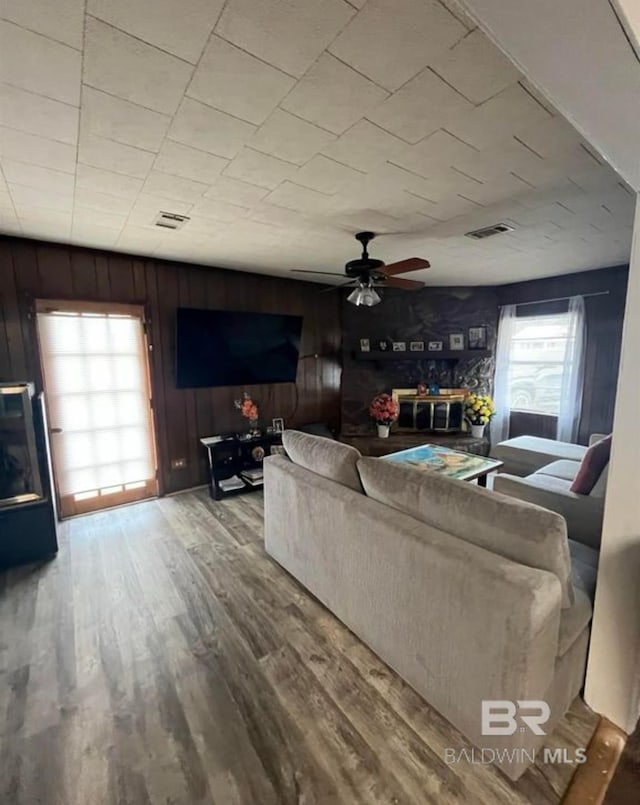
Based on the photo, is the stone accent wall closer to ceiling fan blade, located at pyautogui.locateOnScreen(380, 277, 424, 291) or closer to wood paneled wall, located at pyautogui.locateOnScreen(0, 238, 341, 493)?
wood paneled wall, located at pyautogui.locateOnScreen(0, 238, 341, 493)

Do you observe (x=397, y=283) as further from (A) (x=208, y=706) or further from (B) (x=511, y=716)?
(A) (x=208, y=706)

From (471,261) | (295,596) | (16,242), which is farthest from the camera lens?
(471,261)

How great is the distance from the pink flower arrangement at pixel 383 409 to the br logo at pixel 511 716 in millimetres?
3662

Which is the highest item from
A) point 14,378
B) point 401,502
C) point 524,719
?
point 14,378

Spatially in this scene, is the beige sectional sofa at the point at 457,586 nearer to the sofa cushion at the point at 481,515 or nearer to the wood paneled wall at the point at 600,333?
the sofa cushion at the point at 481,515

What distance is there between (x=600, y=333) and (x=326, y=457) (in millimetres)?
4089

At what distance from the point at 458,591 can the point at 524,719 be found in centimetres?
46

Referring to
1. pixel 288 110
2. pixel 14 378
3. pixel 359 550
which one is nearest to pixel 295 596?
pixel 359 550

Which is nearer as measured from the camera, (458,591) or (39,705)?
(458,591)

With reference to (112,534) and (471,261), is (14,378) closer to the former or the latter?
(112,534)

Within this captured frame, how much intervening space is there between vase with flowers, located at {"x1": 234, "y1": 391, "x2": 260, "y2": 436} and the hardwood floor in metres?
1.90

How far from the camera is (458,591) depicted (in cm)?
136

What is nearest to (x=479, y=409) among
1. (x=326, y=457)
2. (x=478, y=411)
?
(x=478, y=411)

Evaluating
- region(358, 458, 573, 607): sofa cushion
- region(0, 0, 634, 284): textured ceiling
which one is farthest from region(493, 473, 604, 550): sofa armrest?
region(0, 0, 634, 284): textured ceiling
